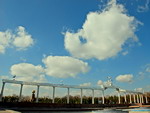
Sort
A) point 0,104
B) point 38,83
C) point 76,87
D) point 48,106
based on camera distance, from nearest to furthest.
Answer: point 0,104
point 48,106
point 38,83
point 76,87

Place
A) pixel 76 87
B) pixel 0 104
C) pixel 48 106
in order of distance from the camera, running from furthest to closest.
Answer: pixel 76 87 < pixel 48 106 < pixel 0 104

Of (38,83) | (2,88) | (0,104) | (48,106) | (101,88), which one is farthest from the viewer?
(101,88)

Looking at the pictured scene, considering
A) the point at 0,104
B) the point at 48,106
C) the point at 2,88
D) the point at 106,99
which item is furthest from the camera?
the point at 106,99

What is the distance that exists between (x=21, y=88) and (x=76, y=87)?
40.5 feet

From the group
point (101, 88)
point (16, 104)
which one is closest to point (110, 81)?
point (101, 88)

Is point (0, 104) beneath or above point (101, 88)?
beneath

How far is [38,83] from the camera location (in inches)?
1253

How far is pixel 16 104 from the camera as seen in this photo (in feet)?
85.0

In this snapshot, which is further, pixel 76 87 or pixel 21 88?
pixel 76 87

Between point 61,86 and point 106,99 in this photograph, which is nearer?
point 61,86

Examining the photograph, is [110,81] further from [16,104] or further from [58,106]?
[16,104]

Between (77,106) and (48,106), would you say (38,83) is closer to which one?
(48,106)

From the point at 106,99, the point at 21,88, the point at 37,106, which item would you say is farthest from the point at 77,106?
the point at 106,99

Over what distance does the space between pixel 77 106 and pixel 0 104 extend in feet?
47.7
